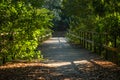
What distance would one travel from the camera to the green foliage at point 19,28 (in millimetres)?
13477

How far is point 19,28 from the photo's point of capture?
46.8 ft

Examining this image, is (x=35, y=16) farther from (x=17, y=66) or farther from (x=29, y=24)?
(x=17, y=66)

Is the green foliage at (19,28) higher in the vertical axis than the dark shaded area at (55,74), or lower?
higher

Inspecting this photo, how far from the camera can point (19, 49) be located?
14312mm

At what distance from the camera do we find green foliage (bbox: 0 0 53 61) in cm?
1348

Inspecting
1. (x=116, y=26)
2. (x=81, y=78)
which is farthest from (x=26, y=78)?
(x=116, y=26)

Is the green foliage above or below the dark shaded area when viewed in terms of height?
above

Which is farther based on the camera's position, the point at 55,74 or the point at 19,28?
the point at 19,28

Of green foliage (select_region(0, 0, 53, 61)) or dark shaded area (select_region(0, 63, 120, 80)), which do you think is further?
green foliage (select_region(0, 0, 53, 61))

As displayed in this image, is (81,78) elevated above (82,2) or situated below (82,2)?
below

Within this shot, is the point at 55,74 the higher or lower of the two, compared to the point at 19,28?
lower

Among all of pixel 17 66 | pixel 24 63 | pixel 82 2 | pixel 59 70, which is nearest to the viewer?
pixel 59 70

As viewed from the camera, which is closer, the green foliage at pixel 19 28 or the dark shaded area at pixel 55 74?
the dark shaded area at pixel 55 74

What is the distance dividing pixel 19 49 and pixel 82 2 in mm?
16277
